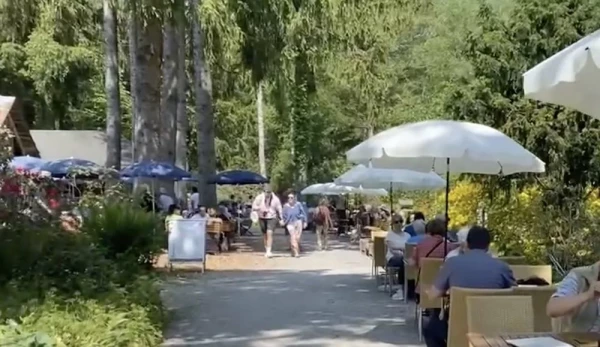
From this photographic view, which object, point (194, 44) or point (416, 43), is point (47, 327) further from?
point (416, 43)

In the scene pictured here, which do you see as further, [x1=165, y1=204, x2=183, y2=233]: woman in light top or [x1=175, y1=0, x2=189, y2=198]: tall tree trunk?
[x1=175, y1=0, x2=189, y2=198]: tall tree trunk

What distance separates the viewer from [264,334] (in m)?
8.80

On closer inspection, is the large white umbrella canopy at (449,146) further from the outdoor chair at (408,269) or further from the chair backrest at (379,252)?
the chair backrest at (379,252)

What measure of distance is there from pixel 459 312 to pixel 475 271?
0.43 metres

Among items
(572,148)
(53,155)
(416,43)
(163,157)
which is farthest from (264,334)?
(416,43)

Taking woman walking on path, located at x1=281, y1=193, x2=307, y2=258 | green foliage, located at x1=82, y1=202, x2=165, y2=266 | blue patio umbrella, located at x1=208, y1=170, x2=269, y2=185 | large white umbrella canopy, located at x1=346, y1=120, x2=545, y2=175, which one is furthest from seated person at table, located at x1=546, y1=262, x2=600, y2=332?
blue patio umbrella, located at x1=208, y1=170, x2=269, y2=185

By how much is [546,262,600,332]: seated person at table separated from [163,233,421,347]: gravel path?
12.0 ft

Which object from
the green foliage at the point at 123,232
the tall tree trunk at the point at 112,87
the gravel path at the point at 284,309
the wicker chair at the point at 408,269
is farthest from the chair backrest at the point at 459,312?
the tall tree trunk at the point at 112,87

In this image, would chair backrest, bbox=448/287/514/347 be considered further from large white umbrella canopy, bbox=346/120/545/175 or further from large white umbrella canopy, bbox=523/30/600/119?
large white umbrella canopy, bbox=346/120/545/175

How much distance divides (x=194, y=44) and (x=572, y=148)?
1078cm

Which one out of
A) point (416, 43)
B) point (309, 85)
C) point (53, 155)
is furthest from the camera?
point (416, 43)

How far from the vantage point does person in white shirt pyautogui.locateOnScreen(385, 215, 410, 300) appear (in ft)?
39.1

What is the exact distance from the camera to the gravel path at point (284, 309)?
8.61 metres

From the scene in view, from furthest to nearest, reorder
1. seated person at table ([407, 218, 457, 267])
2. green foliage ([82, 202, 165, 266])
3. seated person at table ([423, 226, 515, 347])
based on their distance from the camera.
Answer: green foliage ([82, 202, 165, 266]), seated person at table ([407, 218, 457, 267]), seated person at table ([423, 226, 515, 347])
